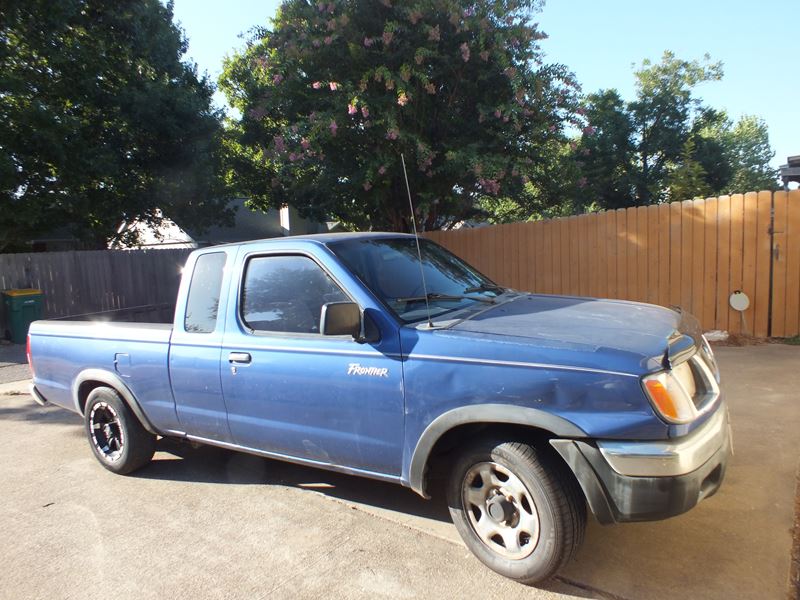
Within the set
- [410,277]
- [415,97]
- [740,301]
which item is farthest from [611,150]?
[410,277]

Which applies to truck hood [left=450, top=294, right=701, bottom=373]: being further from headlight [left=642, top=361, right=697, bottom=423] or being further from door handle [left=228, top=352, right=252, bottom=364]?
door handle [left=228, top=352, right=252, bottom=364]

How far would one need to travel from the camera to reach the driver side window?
3441 mm

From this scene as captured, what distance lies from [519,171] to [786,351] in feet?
18.1

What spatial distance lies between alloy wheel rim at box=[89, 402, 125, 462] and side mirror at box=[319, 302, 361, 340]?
260 centimetres

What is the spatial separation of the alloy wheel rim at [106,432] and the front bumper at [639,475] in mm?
3625

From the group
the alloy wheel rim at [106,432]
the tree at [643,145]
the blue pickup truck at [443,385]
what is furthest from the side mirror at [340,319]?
the tree at [643,145]

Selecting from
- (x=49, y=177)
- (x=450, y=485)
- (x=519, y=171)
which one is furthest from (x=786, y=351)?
(x=49, y=177)

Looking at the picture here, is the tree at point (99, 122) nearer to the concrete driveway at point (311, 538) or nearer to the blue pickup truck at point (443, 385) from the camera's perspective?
the concrete driveway at point (311, 538)

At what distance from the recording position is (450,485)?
3.00 meters

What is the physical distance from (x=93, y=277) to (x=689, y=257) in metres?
12.3

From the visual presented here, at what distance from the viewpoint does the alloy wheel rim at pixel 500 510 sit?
2760 millimetres

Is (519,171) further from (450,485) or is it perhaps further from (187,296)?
(450,485)

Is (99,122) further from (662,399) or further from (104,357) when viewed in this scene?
(662,399)

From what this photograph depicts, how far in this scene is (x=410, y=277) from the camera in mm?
3625
